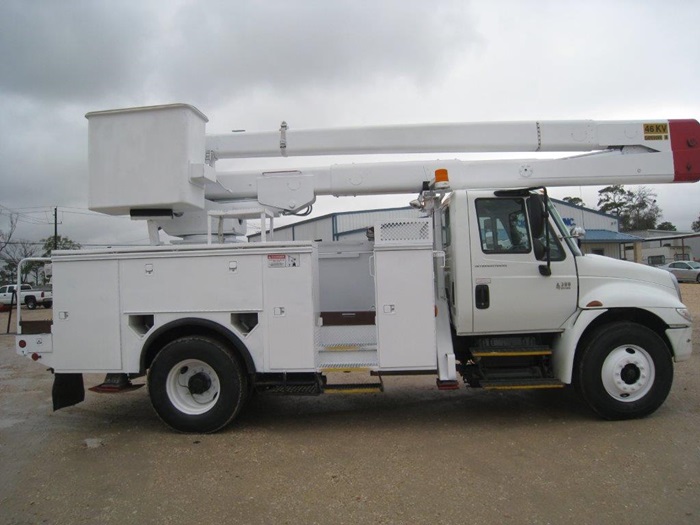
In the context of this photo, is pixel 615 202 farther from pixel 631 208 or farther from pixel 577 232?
pixel 577 232

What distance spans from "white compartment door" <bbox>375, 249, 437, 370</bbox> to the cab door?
0.58 meters

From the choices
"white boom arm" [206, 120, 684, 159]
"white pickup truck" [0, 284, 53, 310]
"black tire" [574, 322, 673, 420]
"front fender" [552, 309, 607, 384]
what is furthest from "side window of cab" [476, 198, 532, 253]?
"white pickup truck" [0, 284, 53, 310]

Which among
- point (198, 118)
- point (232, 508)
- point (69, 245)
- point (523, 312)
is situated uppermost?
point (69, 245)

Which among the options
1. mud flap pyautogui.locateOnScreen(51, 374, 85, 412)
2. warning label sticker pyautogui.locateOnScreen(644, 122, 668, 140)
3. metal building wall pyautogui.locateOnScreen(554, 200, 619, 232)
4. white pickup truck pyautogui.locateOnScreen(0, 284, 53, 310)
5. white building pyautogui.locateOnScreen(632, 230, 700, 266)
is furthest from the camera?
white building pyautogui.locateOnScreen(632, 230, 700, 266)

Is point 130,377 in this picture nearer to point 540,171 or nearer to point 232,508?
point 232,508

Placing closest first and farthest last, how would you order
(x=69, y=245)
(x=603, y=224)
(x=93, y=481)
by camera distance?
(x=93, y=481)
(x=603, y=224)
(x=69, y=245)

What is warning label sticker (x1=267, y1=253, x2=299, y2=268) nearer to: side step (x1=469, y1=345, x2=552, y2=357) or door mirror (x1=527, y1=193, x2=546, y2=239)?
side step (x1=469, y1=345, x2=552, y2=357)

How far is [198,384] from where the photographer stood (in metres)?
5.55

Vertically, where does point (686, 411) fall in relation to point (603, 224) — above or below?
below

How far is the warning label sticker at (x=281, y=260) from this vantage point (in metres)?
5.45

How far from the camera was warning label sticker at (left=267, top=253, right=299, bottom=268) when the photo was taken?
5453mm

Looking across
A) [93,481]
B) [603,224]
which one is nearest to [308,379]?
[93,481]

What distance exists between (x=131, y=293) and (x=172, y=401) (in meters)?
1.28

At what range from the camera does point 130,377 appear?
591cm
